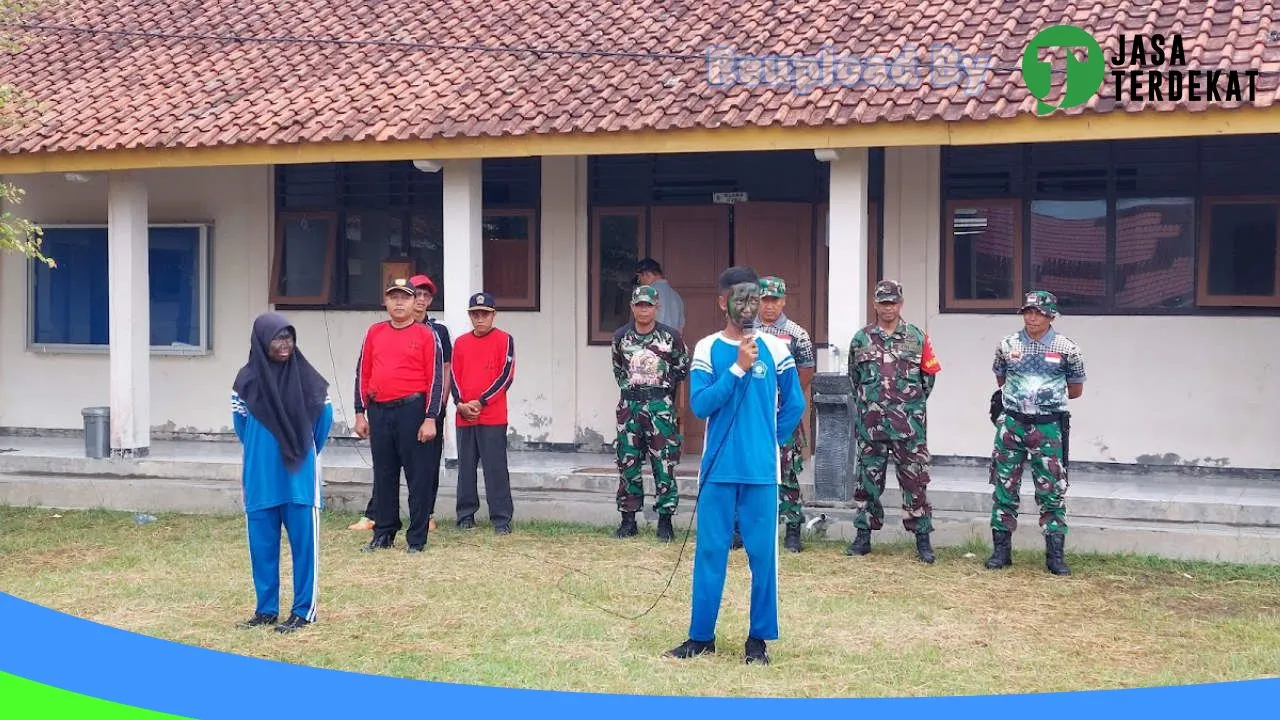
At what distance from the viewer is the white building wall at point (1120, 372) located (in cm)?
1123

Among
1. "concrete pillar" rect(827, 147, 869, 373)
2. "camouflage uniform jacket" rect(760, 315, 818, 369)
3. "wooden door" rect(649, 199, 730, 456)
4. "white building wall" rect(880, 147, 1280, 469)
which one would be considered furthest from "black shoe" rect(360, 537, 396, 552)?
"white building wall" rect(880, 147, 1280, 469)

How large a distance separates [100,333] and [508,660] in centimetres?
874

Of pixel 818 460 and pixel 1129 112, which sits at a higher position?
pixel 1129 112

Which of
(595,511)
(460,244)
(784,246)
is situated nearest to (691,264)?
(784,246)

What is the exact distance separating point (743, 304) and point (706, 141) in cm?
415

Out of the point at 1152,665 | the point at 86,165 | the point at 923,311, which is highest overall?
the point at 86,165

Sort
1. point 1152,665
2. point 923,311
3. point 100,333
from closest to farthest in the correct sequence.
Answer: point 1152,665, point 923,311, point 100,333

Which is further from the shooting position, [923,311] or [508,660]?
[923,311]

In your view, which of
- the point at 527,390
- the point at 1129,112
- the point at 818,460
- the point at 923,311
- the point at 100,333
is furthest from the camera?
the point at 100,333

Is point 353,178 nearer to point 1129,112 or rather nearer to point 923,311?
point 923,311

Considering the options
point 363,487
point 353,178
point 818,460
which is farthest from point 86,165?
point 818,460

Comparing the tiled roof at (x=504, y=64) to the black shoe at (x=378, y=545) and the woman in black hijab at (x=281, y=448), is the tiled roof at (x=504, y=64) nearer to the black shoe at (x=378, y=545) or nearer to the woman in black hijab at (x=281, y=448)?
the black shoe at (x=378, y=545)

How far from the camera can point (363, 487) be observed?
11.9 meters

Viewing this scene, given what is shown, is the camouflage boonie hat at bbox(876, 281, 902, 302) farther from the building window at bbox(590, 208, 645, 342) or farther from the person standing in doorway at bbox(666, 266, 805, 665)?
the building window at bbox(590, 208, 645, 342)
